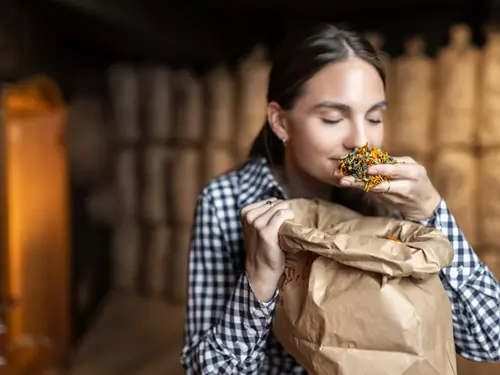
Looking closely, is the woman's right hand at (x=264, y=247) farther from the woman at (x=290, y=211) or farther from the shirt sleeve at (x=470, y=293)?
the shirt sleeve at (x=470, y=293)

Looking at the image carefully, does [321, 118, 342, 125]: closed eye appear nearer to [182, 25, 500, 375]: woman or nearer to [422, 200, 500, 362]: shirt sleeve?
[182, 25, 500, 375]: woman

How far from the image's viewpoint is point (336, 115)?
1.08 m

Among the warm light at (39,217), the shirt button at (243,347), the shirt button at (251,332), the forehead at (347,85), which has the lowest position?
the warm light at (39,217)

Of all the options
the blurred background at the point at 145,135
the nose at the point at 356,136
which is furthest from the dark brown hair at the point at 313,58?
the blurred background at the point at 145,135

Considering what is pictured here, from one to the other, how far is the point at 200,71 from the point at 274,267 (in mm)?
3333

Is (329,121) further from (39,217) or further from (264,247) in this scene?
(39,217)

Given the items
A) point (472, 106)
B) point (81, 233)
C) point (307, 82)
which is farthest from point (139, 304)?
point (307, 82)

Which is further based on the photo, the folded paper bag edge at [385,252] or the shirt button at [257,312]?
the shirt button at [257,312]

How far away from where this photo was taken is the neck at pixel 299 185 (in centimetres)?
121

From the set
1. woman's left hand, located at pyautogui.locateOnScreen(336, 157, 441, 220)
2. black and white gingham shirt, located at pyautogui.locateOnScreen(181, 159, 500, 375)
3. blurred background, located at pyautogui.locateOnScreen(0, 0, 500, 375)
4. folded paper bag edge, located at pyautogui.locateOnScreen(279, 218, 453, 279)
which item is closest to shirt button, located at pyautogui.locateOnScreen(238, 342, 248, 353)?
black and white gingham shirt, located at pyautogui.locateOnScreen(181, 159, 500, 375)

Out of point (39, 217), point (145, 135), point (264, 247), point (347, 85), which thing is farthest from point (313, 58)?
point (145, 135)

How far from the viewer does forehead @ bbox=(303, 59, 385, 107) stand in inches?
42.3

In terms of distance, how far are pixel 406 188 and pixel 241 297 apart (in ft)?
1.11

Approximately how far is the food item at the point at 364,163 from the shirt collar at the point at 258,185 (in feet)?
0.69
